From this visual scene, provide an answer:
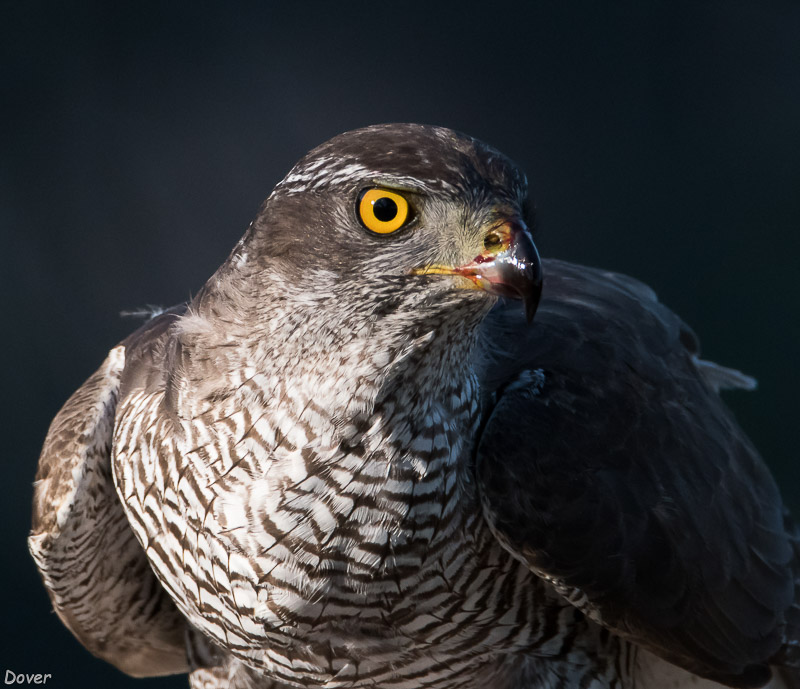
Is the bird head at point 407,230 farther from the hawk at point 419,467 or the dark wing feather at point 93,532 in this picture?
the dark wing feather at point 93,532

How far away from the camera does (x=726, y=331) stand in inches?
92.4

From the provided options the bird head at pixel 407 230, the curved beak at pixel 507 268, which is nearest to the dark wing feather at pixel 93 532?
the bird head at pixel 407 230

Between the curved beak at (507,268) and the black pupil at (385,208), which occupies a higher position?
the black pupil at (385,208)

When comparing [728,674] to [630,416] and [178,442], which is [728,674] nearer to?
[630,416]

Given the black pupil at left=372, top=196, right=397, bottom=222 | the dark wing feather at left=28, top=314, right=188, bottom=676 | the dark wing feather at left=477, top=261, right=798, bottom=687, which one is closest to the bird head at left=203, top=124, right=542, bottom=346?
the black pupil at left=372, top=196, right=397, bottom=222

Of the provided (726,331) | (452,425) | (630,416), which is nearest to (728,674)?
(630,416)

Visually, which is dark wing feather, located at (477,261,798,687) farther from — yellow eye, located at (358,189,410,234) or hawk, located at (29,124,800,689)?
yellow eye, located at (358,189,410,234)

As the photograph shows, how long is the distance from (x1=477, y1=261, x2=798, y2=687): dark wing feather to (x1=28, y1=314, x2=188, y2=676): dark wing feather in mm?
496

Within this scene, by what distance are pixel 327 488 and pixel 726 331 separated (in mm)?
1773

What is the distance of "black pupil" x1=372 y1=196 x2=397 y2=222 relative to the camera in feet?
2.50

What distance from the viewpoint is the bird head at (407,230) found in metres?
0.75

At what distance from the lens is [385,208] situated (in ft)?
2.50

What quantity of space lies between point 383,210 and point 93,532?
67 cm

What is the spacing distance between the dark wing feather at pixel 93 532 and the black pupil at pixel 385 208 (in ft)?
1.56
